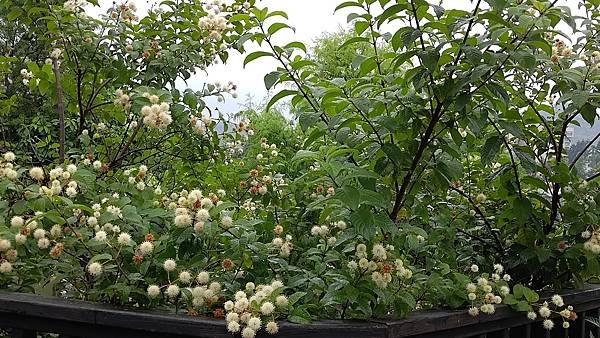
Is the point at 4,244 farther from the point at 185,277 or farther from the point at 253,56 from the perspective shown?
the point at 253,56

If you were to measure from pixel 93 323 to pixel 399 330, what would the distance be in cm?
67

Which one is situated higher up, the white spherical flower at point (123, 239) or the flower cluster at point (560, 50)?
the flower cluster at point (560, 50)

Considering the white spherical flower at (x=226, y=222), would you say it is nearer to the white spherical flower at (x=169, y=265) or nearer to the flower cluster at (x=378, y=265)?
the white spherical flower at (x=169, y=265)

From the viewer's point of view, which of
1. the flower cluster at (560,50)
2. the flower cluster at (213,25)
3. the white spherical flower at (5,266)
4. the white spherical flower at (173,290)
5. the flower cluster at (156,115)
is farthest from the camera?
the flower cluster at (213,25)

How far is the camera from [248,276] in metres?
1.59

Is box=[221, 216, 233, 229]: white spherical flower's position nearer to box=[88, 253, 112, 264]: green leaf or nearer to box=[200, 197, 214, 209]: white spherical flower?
box=[200, 197, 214, 209]: white spherical flower

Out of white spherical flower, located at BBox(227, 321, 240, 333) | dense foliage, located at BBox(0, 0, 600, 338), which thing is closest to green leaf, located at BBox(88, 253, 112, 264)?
dense foliage, located at BBox(0, 0, 600, 338)

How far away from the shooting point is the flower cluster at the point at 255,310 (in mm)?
1263

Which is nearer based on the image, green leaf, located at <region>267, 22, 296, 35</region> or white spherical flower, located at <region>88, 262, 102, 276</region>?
white spherical flower, located at <region>88, 262, 102, 276</region>

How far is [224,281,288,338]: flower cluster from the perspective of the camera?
126 centimetres

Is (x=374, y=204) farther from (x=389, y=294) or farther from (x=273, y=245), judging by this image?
(x=273, y=245)

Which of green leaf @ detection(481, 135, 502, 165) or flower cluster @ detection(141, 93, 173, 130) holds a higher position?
flower cluster @ detection(141, 93, 173, 130)

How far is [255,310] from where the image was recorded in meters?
1.31

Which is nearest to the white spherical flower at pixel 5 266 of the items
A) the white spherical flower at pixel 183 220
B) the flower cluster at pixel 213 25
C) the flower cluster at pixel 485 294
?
the white spherical flower at pixel 183 220
